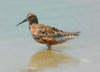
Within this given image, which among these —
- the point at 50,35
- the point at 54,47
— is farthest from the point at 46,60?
the point at 54,47

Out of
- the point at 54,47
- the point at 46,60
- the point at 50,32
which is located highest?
the point at 50,32

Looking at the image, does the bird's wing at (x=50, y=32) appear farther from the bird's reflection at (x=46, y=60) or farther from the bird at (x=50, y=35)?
the bird's reflection at (x=46, y=60)

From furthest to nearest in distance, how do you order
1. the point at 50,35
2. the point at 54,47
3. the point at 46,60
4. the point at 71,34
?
the point at 54,47, the point at 50,35, the point at 71,34, the point at 46,60

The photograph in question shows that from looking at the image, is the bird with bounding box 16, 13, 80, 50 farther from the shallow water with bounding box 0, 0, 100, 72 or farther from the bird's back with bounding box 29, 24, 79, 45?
the shallow water with bounding box 0, 0, 100, 72

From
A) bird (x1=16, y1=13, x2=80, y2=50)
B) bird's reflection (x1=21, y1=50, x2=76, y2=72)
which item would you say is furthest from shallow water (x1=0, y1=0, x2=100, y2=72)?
bird (x1=16, y1=13, x2=80, y2=50)

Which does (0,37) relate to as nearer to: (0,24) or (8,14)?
(0,24)

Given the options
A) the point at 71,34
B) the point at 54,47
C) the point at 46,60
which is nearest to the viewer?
the point at 46,60

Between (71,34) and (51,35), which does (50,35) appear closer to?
(51,35)

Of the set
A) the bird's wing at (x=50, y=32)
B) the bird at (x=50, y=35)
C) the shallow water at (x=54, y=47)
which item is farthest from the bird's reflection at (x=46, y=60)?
the bird's wing at (x=50, y=32)

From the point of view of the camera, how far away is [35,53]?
9391mm

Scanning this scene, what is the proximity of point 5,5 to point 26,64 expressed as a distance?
4627 millimetres

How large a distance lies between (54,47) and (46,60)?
48.8 inches

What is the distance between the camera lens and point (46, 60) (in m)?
8.92

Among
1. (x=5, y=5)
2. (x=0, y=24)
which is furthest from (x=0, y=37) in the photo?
(x=5, y=5)
